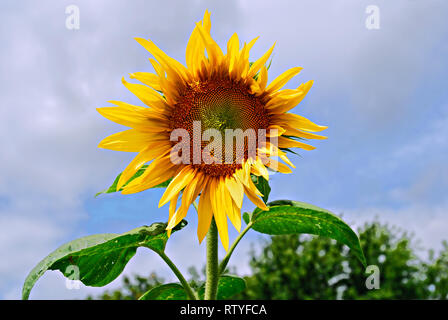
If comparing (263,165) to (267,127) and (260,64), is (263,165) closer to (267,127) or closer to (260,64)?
(267,127)

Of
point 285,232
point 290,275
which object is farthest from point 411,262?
point 285,232

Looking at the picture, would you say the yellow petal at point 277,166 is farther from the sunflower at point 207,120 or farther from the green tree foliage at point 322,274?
the green tree foliage at point 322,274

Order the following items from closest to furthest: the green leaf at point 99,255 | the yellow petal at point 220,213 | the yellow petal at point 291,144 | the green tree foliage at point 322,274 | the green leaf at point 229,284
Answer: the green leaf at point 99,255 < the yellow petal at point 220,213 < the yellow petal at point 291,144 < the green leaf at point 229,284 < the green tree foliage at point 322,274

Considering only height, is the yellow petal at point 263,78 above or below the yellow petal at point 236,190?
above

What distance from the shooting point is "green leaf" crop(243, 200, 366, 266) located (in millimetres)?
2266

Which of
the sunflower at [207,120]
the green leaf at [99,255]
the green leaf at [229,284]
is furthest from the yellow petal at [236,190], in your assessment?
the green leaf at [229,284]

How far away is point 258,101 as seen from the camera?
243cm

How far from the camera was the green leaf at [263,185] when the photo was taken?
225cm

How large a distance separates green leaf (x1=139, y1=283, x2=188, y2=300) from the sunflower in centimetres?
68

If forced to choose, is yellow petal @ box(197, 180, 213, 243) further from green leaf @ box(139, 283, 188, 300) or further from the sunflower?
green leaf @ box(139, 283, 188, 300)

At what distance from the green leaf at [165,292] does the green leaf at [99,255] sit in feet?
1.24

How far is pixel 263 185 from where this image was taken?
2.25 meters

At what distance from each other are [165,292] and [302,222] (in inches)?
37.9

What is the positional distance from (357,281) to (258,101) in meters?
13.9
